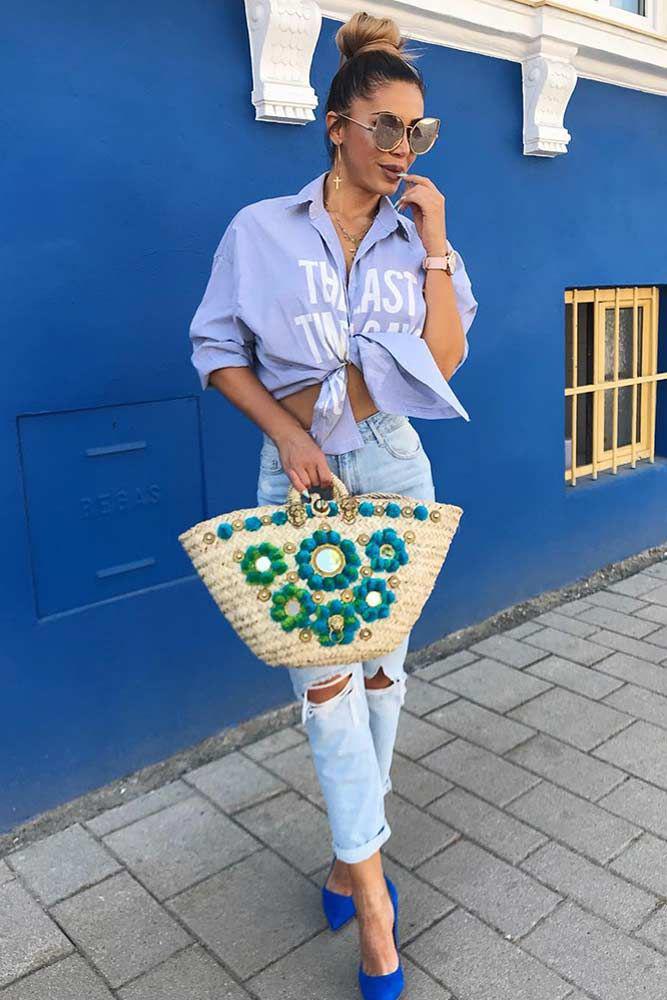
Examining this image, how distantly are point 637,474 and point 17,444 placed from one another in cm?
354

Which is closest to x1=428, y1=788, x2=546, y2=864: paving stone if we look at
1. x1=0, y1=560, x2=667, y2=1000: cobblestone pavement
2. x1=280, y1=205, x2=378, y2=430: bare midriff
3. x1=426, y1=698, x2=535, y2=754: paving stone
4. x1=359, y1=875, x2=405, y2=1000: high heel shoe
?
x1=0, y1=560, x2=667, y2=1000: cobblestone pavement

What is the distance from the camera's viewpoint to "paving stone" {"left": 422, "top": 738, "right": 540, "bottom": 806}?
2838 millimetres

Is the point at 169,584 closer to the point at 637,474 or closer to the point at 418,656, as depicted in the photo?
the point at 418,656

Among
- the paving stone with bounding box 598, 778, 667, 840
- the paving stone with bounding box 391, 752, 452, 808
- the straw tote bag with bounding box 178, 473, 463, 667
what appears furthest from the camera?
the paving stone with bounding box 391, 752, 452, 808

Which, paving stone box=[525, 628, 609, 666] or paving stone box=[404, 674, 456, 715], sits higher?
paving stone box=[525, 628, 609, 666]

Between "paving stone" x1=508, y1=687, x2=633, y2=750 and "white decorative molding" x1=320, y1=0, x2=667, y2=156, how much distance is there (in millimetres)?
2393

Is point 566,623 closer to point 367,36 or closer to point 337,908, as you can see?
point 337,908

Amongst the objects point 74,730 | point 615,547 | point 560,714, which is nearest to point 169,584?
point 74,730

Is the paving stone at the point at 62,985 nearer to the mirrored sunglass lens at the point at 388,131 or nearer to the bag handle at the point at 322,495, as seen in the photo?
the bag handle at the point at 322,495

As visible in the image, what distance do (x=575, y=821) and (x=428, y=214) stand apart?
5.97ft

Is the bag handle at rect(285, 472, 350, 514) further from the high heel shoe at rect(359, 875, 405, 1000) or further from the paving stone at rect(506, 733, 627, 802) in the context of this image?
the paving stone at rect(506, 733, 627, 802)

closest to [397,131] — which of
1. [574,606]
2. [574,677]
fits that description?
[574,677]

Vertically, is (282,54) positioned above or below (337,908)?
above

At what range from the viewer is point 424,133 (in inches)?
76.2
